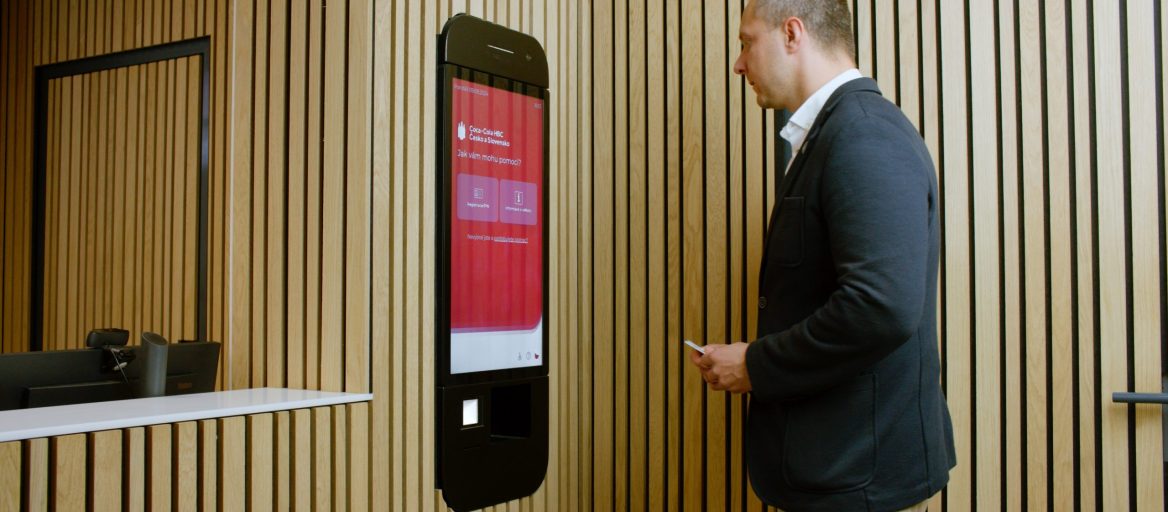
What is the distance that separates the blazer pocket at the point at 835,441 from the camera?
1.90 m

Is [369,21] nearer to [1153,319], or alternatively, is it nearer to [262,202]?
[262,202]

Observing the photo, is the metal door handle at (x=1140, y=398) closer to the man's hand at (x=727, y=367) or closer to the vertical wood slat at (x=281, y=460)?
the man's hand at (x=727, y=367)

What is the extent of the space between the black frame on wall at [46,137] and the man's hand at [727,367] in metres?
2.40

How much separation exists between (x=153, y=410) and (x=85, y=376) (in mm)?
594

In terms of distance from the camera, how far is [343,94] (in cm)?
266

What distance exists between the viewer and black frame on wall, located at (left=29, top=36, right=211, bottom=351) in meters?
3.82

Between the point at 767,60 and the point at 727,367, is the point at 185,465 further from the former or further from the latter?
the point at 767,60

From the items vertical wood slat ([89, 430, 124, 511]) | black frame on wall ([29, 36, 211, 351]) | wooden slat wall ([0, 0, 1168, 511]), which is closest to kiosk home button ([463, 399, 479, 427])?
wooden slat wall ([0, 0, 1168, 511])

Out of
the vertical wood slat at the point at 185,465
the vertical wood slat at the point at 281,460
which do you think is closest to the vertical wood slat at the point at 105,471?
the vertical wood slat at the point at 185,465

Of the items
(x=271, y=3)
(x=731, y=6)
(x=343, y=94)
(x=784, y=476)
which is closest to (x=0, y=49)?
(x=271, y=3)

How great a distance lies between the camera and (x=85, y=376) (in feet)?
8.52

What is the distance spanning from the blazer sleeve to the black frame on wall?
268cm

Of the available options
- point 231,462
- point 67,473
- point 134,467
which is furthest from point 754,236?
point 67,473

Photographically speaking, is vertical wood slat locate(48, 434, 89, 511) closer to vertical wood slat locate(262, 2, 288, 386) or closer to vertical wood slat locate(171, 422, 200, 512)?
vertical wood slat locate(171, 422, 200, 512)
